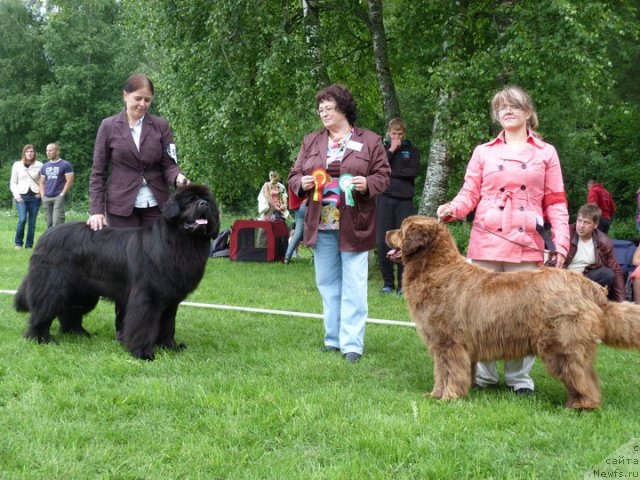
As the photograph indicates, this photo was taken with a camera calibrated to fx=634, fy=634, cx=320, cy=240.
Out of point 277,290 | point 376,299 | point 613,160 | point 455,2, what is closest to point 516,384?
point 376,299

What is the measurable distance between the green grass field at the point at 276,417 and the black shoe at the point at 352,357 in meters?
0.09

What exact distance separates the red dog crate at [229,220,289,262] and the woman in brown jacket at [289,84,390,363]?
25.5 feet

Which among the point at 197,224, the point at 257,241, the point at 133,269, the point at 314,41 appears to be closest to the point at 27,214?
the point at 257,241

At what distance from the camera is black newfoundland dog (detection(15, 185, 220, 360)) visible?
5.10 metres

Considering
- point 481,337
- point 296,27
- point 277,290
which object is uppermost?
point 296,27

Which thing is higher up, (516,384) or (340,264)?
(340,264)

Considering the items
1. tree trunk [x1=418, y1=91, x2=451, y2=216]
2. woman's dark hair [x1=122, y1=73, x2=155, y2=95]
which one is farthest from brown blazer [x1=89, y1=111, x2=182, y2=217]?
tree trunk [x1=418, y1=91, x2=451, y2=216]

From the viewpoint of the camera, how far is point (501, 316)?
398 cm

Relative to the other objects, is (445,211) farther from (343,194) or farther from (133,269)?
(133,269)

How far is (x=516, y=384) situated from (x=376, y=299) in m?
4.22

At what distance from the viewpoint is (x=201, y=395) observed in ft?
13.4

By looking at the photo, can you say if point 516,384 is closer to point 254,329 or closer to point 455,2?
point 254,329

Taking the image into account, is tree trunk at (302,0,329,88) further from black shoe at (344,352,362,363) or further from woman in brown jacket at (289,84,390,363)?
black shoe at (344,352,362,363)

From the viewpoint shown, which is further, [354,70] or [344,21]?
[354,70]
